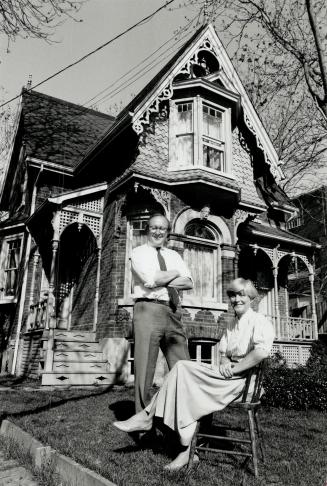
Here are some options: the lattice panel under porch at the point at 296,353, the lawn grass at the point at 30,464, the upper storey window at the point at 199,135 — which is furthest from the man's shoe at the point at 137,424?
the lattice panel under porch at the point at 296,353

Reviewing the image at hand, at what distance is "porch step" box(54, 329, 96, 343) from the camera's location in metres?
11.2

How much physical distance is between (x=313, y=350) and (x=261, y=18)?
10.5 metres

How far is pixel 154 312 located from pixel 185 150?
31.5 ft

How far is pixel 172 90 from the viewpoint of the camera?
12867mm

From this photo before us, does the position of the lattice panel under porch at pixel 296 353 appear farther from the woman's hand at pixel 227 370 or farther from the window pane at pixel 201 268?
the woman's hand at pixel 227 370

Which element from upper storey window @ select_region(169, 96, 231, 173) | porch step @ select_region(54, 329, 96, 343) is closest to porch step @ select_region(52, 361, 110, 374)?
porch step @ select_region(54, 329, 96, 343)

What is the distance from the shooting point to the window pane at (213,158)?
44.2 ft

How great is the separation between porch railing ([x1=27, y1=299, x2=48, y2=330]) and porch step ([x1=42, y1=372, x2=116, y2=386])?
2504 millimetres

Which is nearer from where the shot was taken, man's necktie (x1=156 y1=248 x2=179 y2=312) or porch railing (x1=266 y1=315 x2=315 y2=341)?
man's necktie (x1=156 y1=248 x2=179 y2=312)

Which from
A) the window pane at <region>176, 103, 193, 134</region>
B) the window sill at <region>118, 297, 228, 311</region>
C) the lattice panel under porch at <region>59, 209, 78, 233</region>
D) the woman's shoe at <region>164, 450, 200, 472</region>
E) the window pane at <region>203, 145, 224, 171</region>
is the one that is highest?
the window pane at <region>176, 103, 193, 134</region>

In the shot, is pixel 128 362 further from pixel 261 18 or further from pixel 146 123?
pixel 261 18

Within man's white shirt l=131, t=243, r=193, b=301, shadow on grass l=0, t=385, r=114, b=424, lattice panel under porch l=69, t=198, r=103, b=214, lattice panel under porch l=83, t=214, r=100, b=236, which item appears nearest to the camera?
man's white shirt l=131, t=243, r=193, b=301

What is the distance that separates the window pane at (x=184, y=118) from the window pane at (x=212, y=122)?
50 cm

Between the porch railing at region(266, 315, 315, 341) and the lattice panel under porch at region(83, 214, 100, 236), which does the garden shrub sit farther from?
the lattice panel under porch at region(83, 214, 100, 236)
